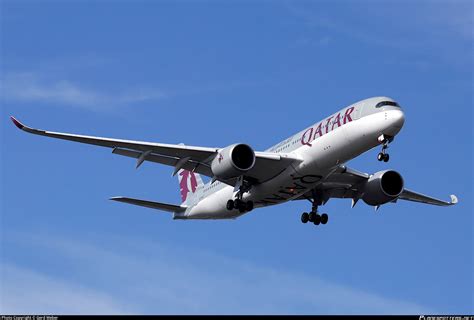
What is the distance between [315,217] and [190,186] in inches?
351

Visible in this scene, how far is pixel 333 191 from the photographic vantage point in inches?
2196

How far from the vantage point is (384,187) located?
5403 cm

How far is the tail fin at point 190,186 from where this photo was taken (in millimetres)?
57500

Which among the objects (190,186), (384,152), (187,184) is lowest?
(384,152)

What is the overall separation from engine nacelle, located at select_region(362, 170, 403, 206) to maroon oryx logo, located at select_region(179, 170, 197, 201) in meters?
10.8

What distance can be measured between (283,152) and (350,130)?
4769 mm

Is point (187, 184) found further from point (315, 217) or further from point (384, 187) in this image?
point (384, 187)

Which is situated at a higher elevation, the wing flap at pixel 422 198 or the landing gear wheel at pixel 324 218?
the wing flap at pixel 422 198

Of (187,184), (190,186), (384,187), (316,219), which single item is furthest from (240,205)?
(187,184)

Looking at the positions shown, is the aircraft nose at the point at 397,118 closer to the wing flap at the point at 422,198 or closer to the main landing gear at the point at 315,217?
the main landing gear at the point at 315,217

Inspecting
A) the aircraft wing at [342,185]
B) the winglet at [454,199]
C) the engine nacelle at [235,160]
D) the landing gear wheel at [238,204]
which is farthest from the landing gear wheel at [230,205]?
the winglet at [454,199]

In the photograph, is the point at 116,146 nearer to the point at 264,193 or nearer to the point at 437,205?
the point at 264,193

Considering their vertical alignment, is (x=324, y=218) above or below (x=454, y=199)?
below

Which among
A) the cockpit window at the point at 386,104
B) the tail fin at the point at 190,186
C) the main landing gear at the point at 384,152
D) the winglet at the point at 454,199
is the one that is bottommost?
the main landing gear at the point at 384,152
